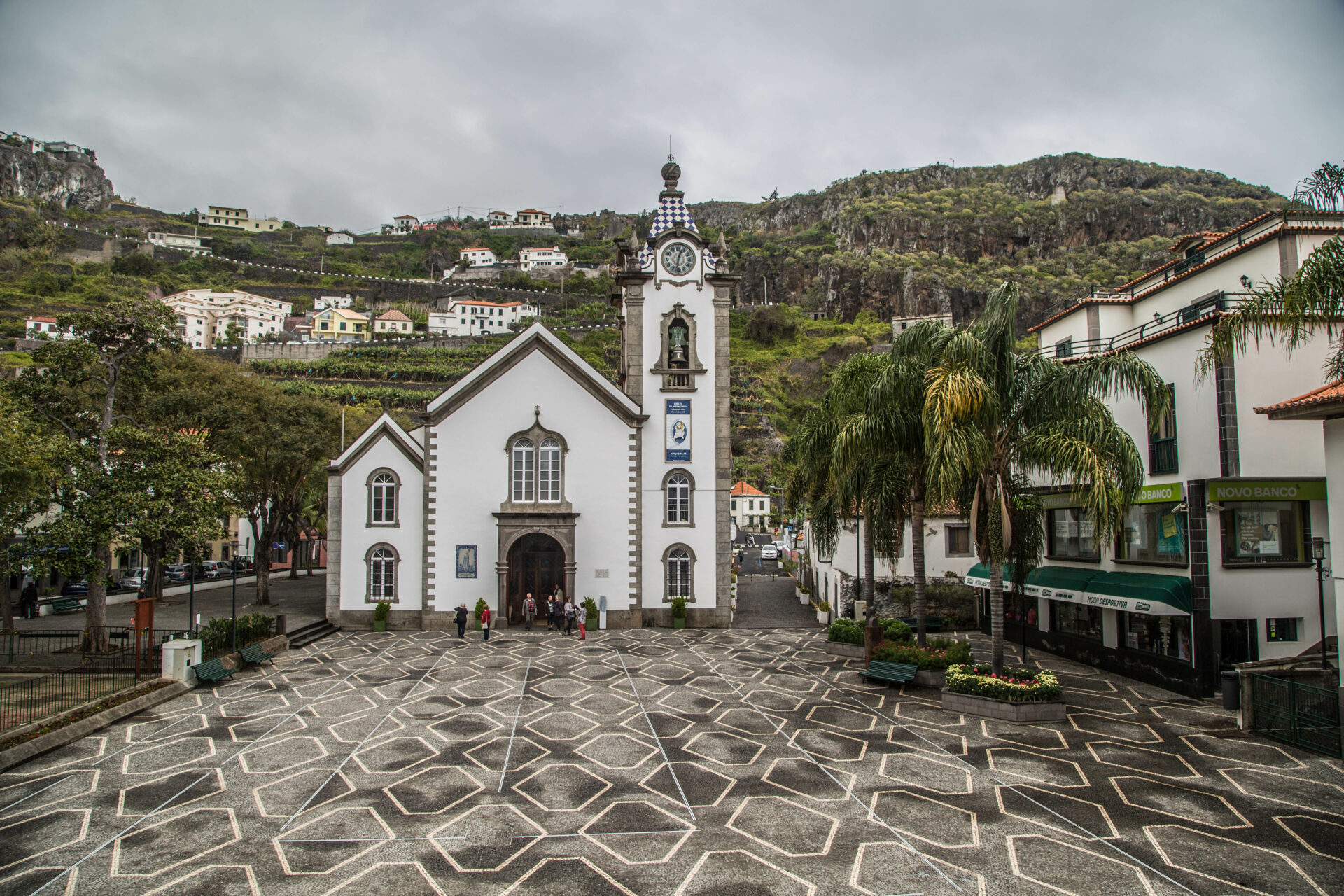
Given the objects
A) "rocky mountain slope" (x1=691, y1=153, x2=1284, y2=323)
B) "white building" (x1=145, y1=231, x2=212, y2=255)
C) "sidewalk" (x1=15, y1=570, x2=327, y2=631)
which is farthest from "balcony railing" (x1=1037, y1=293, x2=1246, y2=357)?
"white building" (x1=145, y1=231, x2=212, y2=255)

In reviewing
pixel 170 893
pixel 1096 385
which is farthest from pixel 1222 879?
pixel 170 893

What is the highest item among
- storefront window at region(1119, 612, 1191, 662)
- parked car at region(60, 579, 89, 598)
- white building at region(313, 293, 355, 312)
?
white building at region(313, 293, 355, 312)

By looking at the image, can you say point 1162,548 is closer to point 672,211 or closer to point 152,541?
point 672,211

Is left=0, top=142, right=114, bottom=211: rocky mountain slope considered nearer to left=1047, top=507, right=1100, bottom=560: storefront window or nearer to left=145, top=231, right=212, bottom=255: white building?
left=145, top=231, right=212, bottom=255: white building

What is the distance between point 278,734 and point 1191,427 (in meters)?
21.7

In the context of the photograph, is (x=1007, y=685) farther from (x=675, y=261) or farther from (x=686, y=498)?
(x=675, y=261)

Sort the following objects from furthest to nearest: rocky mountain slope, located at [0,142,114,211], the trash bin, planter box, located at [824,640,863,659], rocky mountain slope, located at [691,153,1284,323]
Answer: rocky mountain slope, located at [0,142,114,211], rocky mountain slope, located at [691,153,1284,323], planter box, located at [824,640,863,659], the trash bin

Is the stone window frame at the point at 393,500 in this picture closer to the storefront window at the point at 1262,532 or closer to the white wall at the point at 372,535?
the white wall at the point at 372,535

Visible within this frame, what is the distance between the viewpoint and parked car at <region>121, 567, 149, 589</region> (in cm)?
3744

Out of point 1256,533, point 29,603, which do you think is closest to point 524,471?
point 29,603

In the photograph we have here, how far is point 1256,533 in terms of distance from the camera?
18.3 metres

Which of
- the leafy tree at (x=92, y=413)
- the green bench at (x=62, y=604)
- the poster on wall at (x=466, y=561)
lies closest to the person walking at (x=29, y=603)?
the green bench at (x=62, y=604)

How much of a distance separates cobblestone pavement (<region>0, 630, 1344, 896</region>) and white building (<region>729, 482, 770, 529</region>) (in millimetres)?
79483

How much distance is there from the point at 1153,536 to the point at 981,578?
7524mm
